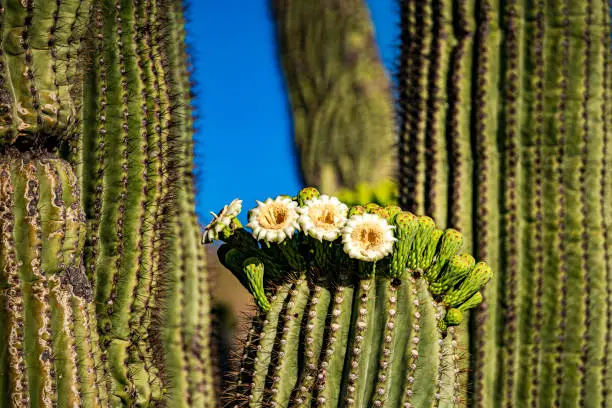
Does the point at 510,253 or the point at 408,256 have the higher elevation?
the point at 510,253

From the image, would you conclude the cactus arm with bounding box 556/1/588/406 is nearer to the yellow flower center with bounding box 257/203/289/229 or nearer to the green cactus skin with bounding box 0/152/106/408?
the yellow flower center with bounding box 257/203/289/229

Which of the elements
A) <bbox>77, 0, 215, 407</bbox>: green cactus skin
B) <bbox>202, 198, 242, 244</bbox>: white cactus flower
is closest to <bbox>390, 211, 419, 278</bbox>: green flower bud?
<bbox>202, 198, 242, 244</bbox>: white cactus flower

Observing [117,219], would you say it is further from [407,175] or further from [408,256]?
[407,175]

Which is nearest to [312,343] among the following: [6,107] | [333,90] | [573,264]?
[6,107]

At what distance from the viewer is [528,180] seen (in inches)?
128

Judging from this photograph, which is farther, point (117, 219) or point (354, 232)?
point (117, 219)

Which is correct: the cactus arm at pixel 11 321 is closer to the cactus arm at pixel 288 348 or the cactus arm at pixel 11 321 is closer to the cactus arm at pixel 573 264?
the cactus arm at pixel 288 348

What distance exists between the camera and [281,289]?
7.38 feet

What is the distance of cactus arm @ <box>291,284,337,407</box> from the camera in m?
2.16

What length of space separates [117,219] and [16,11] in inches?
27.1

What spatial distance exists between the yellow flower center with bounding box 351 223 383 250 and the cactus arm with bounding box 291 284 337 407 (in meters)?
0.18

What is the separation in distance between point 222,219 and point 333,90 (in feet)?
16.0

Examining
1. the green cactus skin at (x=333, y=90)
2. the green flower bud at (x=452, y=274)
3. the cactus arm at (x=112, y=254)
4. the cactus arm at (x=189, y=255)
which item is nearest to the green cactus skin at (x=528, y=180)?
the cactus arm at (x=189, y=255)

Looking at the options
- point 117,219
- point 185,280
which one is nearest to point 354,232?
point 117,219
